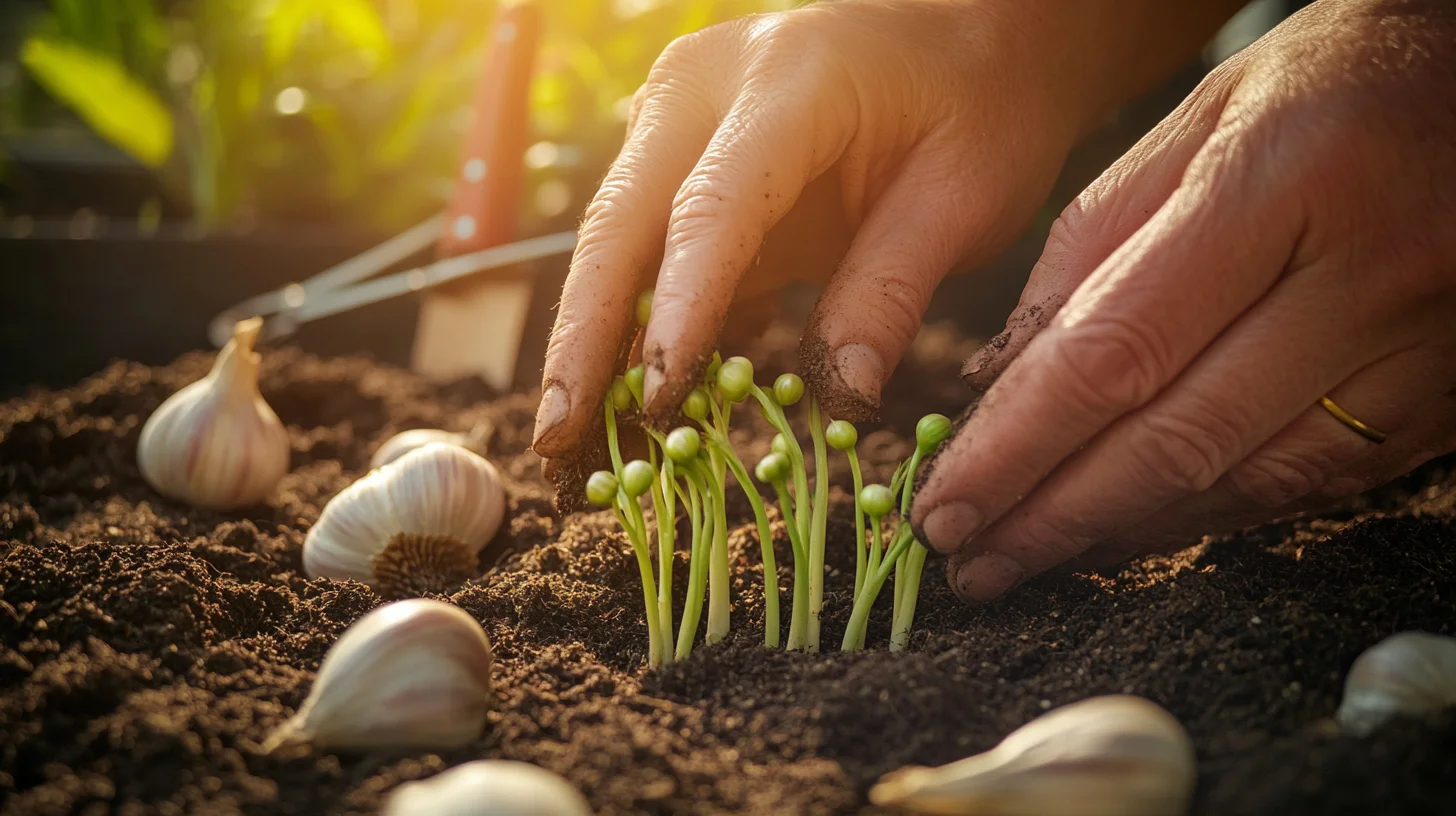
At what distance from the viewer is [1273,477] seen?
113cm

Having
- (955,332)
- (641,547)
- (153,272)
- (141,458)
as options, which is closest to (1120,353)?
(641,547)

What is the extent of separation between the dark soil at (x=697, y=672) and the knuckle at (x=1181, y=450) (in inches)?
5.1

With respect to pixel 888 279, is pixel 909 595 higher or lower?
lower

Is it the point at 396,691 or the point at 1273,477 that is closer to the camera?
the point at 396,691

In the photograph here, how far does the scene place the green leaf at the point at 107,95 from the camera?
2.92 meters

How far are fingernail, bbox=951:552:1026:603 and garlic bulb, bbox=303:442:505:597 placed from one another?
659mm

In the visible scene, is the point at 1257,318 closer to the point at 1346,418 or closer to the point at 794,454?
the point at 1346,418

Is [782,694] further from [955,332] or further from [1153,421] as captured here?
[955,332]

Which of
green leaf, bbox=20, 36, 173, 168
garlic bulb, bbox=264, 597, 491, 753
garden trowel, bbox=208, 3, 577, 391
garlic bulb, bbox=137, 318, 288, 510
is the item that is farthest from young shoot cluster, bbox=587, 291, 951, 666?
green leaf, bbox=20, 36, 173, 168

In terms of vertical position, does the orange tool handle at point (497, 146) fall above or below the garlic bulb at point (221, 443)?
above

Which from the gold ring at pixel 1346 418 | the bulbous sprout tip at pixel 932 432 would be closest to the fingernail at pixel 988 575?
the bulbous sprout tip at pixel 932 432

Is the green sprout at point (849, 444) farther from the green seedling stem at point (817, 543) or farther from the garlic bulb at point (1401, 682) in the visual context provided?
the garlic bulb at point (1401, 682)

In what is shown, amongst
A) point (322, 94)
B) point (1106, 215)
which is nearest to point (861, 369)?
point (1106, 215)

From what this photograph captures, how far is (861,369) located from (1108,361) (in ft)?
0.92
